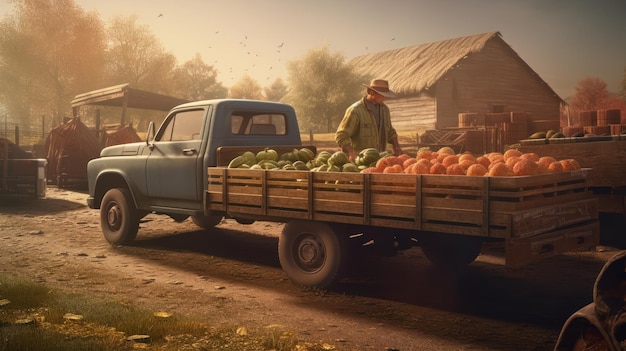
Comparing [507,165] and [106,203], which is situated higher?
[507,165]

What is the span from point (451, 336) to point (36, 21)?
50910 mm

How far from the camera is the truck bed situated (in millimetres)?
A: 4859

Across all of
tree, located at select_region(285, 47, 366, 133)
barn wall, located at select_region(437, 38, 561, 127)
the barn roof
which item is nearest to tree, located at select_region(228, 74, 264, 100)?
tree, located at select_region(285, 47, 366, 133)

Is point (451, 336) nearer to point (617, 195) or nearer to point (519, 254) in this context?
point (519, 254)

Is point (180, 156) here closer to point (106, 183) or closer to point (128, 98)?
point (106, 183)

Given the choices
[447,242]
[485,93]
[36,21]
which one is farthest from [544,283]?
[36,21]

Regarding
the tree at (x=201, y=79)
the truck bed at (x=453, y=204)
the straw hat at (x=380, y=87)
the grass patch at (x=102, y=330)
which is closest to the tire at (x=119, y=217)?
the truck bed at (x=453, y=204)

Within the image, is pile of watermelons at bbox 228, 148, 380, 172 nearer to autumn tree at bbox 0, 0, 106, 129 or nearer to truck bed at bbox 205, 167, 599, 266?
truck bed at bbox 205, 167, 599, 266

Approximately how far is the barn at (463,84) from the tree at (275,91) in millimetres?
63947

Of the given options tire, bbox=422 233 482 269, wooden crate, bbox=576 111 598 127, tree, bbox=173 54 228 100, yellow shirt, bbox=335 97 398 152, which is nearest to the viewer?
tire, bbox=422 233 482 269

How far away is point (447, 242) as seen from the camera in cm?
677

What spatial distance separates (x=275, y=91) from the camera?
107 m

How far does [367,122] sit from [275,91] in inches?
3915

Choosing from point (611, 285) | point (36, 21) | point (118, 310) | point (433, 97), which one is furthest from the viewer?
point (36, 21)
